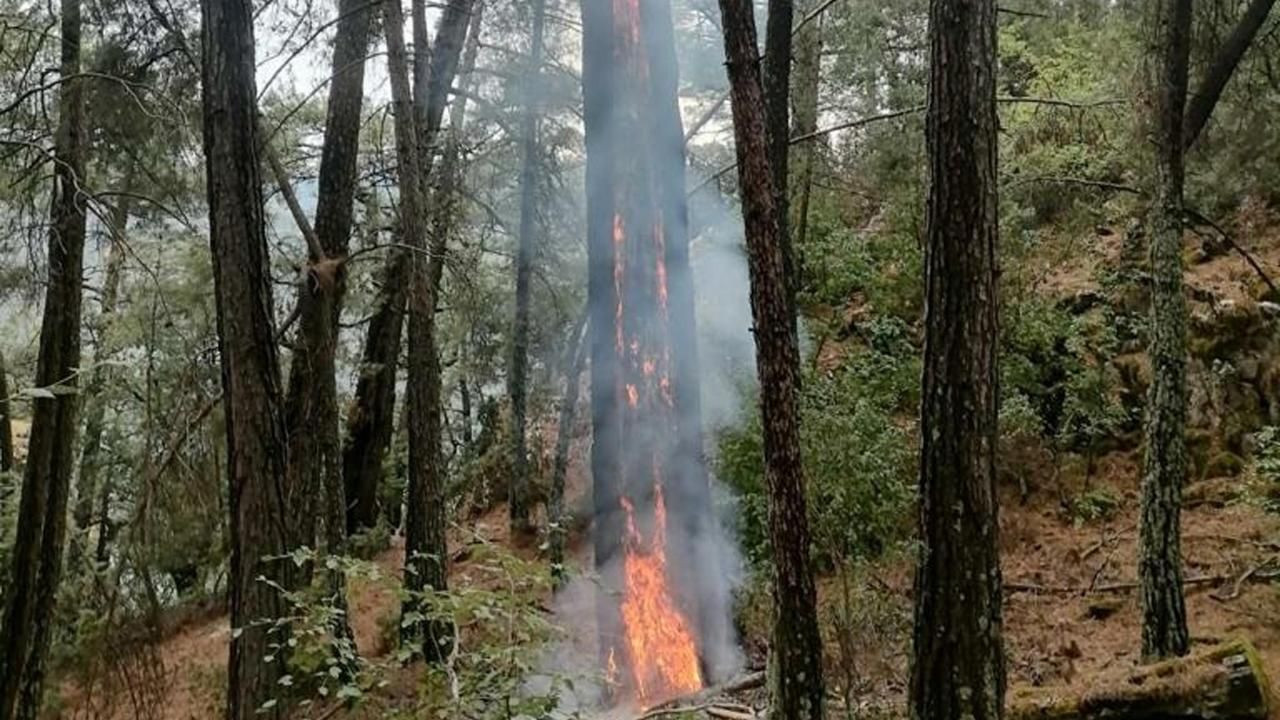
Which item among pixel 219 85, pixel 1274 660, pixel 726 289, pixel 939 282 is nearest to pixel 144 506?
pixel 219 85

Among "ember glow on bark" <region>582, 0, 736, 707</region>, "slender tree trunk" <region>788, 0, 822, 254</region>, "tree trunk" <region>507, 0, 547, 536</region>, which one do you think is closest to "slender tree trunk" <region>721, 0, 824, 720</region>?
"ember glow on bark" <region>582, 0, 736, 707</region>

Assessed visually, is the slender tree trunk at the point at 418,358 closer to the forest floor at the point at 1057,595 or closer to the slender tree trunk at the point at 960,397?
the forest floor at the point at 1057,595

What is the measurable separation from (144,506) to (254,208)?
5.88 ft

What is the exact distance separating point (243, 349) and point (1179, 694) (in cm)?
591

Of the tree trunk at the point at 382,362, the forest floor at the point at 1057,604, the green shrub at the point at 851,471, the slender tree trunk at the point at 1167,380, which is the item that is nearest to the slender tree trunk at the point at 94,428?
the forest floor at the point at 1057,604

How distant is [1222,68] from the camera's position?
289 inches

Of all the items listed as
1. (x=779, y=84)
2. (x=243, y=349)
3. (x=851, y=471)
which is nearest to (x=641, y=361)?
(x=851, y=471)

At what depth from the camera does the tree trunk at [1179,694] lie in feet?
19.4

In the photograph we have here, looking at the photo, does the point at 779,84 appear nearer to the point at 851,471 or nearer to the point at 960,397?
the point at 851,471

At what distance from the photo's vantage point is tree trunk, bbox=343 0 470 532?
12102 millimetres

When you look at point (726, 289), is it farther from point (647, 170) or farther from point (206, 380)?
point (206, 380)

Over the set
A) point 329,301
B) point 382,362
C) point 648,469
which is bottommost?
point 648,469

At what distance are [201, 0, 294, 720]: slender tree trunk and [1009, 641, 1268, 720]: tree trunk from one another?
478cm

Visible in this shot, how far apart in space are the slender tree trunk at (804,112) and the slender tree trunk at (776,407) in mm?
6920
